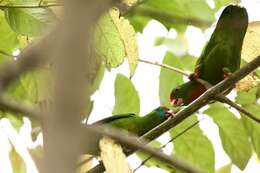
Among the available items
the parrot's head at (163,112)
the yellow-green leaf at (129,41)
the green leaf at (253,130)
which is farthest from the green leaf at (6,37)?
the green leaf at (253,130)

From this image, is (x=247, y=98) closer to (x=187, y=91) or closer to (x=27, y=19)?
(x=187, y=91)

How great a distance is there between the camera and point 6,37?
1.19 meters

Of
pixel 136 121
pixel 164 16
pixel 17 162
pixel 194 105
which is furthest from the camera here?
pixel 136 121

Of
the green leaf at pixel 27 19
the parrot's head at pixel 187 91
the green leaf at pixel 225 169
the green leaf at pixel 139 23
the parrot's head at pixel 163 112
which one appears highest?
the green leaf at pixel 27 19

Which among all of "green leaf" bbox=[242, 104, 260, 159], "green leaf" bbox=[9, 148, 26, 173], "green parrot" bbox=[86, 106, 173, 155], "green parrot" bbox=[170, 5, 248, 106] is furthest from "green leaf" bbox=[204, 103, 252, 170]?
"green leaf" bbox=[9, 148, 26, 173]

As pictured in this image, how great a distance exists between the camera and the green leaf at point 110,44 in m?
0.96

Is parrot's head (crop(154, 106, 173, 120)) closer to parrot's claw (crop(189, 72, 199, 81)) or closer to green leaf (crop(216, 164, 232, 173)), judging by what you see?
parrot's claw (crop(189, 72, 199, 81))

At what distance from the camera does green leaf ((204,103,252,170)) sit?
3.94 feet

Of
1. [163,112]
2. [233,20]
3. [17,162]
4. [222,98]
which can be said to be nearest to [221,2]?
[233,20]

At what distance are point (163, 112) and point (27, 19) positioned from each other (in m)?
0.52

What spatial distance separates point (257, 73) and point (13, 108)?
36.5 inches

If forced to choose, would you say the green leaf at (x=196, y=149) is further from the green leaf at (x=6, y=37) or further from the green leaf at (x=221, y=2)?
the green leaf at (x=6, y=37)

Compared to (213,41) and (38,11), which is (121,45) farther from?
(213,41)

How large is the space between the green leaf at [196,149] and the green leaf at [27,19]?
1.30 ft
